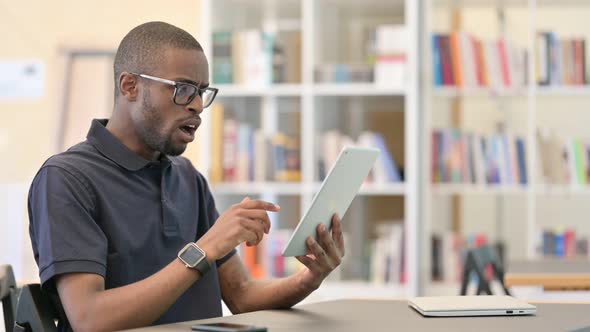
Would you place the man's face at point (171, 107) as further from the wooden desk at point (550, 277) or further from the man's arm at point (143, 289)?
the wooden desk at point (550, 277)

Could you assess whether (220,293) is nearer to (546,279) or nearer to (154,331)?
(154,331)

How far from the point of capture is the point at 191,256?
1.97 m

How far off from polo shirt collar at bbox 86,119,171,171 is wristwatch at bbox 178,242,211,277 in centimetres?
32

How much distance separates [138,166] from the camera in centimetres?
223

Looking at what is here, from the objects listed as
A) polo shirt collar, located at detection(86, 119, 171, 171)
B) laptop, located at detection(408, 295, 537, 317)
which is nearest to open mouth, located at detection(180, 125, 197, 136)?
polo shirt collar, located at detection(86, 119, 171, 171)

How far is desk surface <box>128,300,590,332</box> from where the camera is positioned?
6.19ft

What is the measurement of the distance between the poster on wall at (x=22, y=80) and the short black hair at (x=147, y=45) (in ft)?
11.5

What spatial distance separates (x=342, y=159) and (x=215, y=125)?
2.86 meters

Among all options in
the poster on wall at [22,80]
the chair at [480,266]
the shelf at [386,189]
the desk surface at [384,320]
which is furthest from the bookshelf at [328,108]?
the desk surface at [384,320]

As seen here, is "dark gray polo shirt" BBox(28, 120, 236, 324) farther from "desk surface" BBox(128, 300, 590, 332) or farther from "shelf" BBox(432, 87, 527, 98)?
"shelf" BBox(432, 87, 527, 98)

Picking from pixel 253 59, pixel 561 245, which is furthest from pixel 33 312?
pixel 561 245

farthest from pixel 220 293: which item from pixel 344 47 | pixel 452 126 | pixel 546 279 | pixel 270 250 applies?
pixel 452 126

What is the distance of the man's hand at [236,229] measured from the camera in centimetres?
196

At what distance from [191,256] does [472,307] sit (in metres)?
0.62
